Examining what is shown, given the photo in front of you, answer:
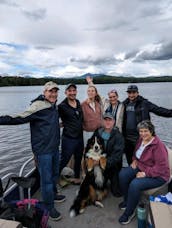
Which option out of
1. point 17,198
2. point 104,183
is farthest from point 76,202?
point 17,198

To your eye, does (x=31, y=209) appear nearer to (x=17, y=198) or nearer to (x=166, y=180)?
(x=17, y=198)

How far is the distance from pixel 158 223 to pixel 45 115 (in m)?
1.80

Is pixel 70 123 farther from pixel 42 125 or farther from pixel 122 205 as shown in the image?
pixel 122 205

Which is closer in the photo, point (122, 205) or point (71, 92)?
point (122, 205)

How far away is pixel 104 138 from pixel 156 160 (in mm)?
849

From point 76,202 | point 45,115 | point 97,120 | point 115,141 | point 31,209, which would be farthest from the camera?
point 97,120

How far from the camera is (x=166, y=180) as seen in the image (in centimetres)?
325

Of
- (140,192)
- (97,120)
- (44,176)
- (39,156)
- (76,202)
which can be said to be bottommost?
(76,202)

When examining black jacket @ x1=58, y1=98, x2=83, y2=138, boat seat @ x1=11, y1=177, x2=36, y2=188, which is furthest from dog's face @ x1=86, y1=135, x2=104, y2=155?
boat seat @ x1=11, y1=177, x2=36, y2=188

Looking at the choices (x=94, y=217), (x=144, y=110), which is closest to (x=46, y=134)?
(x=94, y=217)

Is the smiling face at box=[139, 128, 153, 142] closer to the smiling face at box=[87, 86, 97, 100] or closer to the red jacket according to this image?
the red jacket

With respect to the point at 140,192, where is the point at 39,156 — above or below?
above

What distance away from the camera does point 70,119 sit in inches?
152

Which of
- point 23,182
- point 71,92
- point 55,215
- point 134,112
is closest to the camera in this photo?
point 23,182
